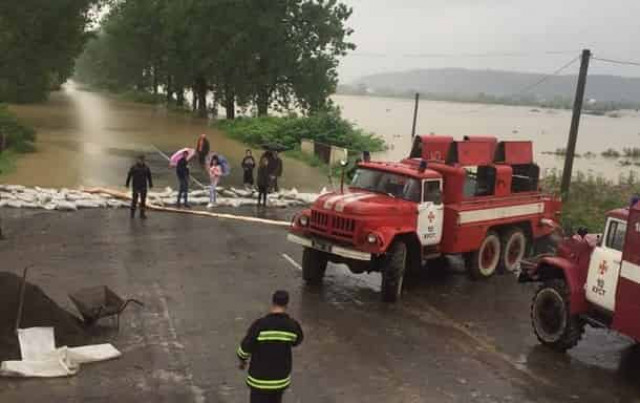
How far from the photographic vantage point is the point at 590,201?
866 inches

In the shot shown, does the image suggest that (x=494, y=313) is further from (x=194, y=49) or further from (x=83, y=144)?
(x=194, y=49)

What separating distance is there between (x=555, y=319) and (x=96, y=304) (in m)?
6.55

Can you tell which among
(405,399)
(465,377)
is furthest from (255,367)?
(465,377)

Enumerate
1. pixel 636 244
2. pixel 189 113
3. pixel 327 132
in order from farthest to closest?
pixel 189 113 < pixel 327 132 < pixel 636 244

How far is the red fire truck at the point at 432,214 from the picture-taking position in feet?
41.1

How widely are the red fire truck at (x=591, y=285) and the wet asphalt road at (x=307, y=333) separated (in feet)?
1.55

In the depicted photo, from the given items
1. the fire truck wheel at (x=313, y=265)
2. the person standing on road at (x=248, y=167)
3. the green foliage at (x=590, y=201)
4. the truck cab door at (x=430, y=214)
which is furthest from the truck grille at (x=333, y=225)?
the person standing on road at (x=248, y=167)

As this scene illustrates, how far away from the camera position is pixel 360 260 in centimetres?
1241

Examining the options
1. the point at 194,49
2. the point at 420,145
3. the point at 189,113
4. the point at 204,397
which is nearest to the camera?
the point at 204,397

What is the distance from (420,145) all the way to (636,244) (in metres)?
6.52

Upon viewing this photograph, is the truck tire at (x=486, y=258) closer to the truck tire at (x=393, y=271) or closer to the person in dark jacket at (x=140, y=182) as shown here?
the truck tire at (x=393, y=271)

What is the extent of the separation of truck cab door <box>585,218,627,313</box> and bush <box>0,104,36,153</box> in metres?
26.0

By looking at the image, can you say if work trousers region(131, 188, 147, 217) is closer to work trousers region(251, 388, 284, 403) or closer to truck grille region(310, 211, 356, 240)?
truck grille region(310, 211, 356, 240)

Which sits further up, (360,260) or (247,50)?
(247,50)
